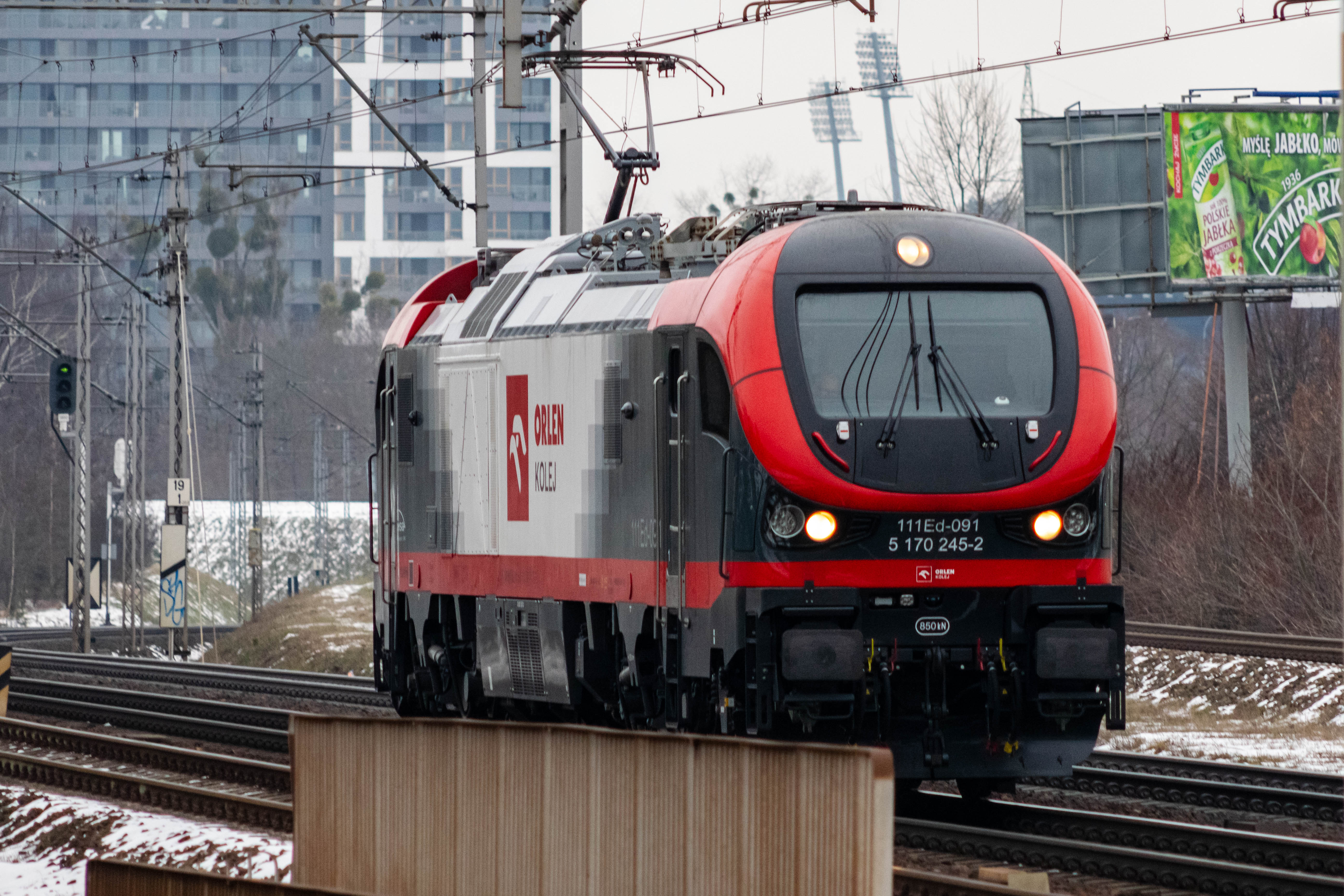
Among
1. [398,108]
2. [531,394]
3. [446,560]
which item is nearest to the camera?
[531,394]

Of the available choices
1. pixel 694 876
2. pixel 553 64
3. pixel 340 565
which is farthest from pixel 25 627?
pixel 694 876

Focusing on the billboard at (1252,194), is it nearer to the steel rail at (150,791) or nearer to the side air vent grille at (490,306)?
the side air vent grille at (490,306)

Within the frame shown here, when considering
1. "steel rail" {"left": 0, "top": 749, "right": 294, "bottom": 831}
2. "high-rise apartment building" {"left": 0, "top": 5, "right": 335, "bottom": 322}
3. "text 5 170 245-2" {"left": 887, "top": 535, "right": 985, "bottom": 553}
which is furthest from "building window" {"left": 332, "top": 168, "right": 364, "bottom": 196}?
"text 5 170 245-2" {"left": 887, "top": 535, "right": 985, "bottom": 553}

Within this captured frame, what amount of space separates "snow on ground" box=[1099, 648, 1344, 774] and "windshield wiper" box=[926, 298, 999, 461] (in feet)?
20.1

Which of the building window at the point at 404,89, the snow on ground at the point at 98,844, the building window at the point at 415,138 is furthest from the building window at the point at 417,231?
the snow on ground at the point at 98,844

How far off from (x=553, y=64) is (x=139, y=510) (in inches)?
1649

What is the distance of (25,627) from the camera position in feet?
193

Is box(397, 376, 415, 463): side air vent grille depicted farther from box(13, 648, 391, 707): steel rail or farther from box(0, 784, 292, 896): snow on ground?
box(13, 648, 391, 707): steel rail

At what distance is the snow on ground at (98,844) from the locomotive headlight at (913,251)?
211 inches

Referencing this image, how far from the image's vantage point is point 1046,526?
12305 mm

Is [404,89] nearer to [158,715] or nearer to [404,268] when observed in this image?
[404,268]

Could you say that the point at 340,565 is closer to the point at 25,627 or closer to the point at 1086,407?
the point at 25,627

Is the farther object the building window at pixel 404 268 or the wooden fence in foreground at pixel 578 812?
the building window at pixel 404 268

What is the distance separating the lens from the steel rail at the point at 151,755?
1728 centimetres
